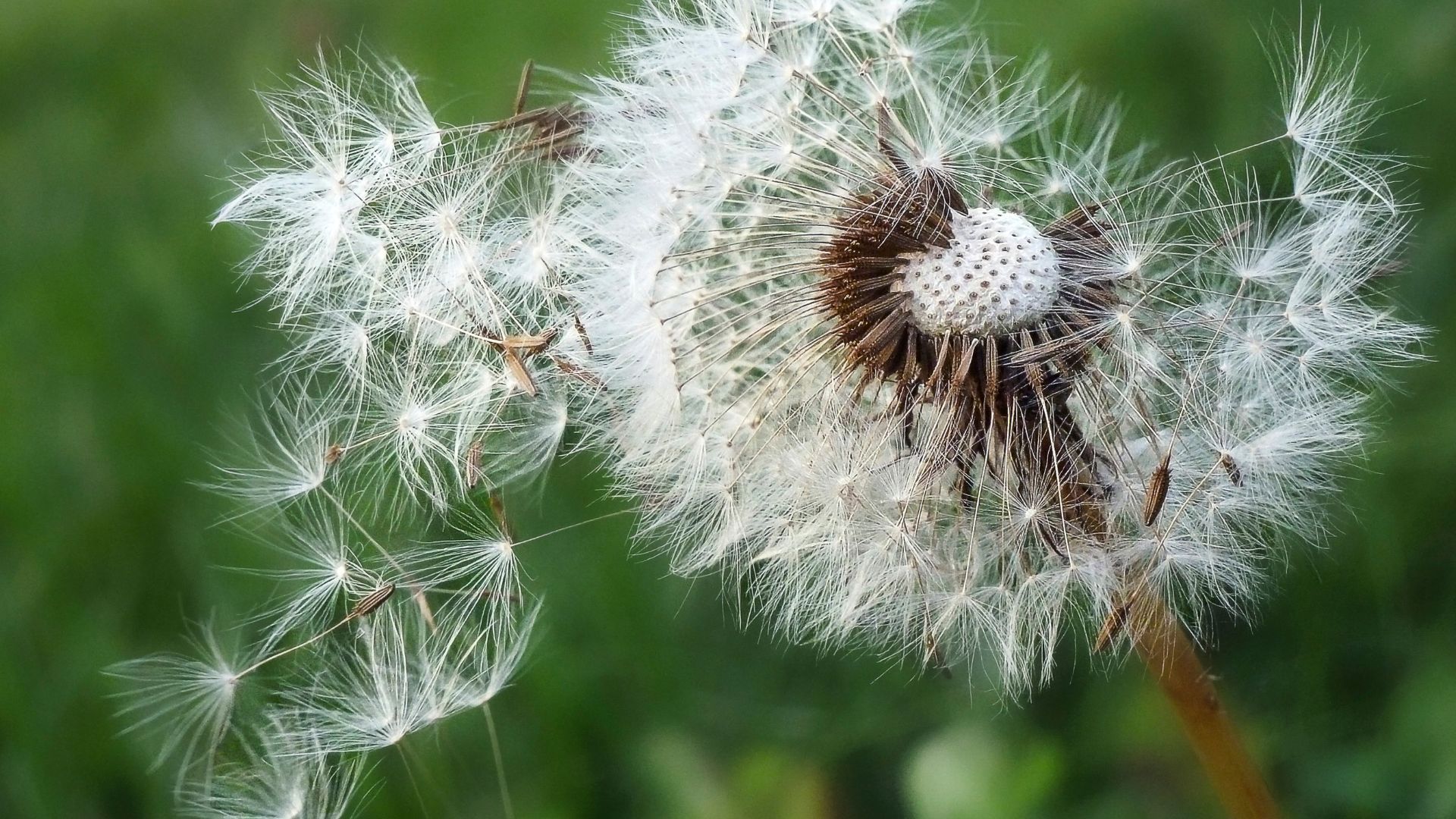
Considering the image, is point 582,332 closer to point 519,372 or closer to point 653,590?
point 519,372

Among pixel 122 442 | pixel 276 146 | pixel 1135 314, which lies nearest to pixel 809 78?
pixel 1135 314

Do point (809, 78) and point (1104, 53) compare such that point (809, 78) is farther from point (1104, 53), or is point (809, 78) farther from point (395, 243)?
point (1104, 53)

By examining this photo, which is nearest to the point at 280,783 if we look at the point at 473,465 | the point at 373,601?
the point at 373,601

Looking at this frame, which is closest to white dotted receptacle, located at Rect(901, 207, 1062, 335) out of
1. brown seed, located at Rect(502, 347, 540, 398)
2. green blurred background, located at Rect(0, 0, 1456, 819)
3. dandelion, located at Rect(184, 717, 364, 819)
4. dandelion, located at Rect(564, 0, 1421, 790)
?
dandelion, located at Rect(564, 0, 1421, 790)

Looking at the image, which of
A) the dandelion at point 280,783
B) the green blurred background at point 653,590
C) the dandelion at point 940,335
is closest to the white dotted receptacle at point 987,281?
→ the dandelion at point 940,335

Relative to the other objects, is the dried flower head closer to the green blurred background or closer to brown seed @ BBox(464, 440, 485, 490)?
brown seed @ BBox(464, 440, 485, 490)

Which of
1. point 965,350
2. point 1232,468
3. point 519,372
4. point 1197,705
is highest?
point 519,372

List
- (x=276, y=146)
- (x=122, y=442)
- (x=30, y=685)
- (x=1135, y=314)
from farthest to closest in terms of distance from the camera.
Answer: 1. (x=122, y=442)
2. (x=30, y=685)
3. (x=276, y=146)
4. (x=1135, y=314)
